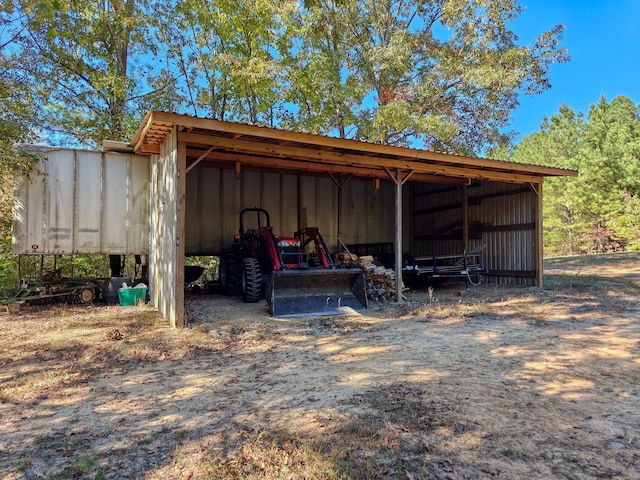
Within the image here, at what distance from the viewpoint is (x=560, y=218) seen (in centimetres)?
2359

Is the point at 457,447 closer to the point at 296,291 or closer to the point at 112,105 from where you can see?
the point at 296,291

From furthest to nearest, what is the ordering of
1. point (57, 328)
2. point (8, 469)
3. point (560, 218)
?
point (560, 218) < point (57, 328) < point (8, 469)

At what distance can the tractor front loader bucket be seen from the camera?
20.6 feet

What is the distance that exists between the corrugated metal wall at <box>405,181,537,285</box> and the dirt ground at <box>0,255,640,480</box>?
14.0 ft

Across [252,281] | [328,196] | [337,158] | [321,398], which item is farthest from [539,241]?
[321,398]

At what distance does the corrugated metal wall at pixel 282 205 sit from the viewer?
33.7 feet

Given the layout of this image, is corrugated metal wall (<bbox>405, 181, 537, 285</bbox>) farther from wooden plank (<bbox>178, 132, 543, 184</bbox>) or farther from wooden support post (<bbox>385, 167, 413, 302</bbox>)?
wooden support post (<bbox>385, 167, 413, 302</bbox>)

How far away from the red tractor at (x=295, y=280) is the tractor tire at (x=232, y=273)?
207 millimetres

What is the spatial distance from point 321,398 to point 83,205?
604 centimetres

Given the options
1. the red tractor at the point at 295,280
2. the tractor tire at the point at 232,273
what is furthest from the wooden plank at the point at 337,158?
the tractor tire at the point at 232,273

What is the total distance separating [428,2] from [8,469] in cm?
1807

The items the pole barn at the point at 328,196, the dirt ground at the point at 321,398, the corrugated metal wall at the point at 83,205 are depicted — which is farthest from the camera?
the corrugated metal wall at the point at 83,205

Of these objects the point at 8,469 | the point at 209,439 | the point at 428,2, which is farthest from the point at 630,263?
the point at 8,469

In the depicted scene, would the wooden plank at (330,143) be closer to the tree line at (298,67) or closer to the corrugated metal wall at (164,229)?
the corrugated metal wall at (164,229)
